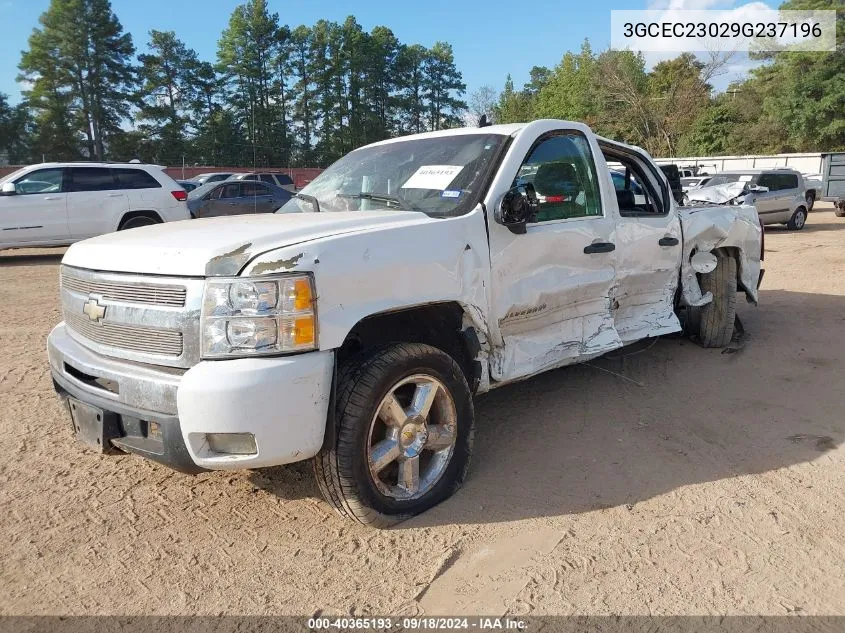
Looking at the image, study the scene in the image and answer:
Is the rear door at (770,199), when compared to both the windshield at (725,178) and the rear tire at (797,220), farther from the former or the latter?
the rear tire at (797,220)

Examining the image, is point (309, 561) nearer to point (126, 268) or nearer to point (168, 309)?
point (168, 309)

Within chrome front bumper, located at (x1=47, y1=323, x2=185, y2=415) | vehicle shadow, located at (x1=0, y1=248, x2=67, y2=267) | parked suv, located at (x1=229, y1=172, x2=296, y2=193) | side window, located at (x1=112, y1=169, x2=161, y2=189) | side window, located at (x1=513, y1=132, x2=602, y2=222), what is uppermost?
parked suv, located at (x1=229, y1=172, x2=296, y2=193)

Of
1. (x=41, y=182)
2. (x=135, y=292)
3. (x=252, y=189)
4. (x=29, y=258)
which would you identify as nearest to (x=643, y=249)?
(x=135, y=292)

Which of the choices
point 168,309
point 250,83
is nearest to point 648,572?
point 168,309

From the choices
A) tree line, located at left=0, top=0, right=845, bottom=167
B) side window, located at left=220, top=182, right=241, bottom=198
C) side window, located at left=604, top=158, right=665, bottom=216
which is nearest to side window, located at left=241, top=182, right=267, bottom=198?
side window, located at left=220, top=182, right=241, bottom=198

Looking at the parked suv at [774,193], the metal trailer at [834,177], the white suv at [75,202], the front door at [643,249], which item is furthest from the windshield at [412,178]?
the metal trailer at [834,177]

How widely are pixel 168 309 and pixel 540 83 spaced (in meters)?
89.4

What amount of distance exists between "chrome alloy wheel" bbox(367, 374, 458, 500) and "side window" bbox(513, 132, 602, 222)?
1.32 m

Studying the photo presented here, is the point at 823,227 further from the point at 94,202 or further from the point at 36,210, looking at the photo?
the point at 36,210

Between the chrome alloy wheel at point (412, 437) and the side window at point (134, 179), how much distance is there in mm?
11231

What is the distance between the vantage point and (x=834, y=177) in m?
19.7

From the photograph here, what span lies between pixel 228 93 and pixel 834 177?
5218cm

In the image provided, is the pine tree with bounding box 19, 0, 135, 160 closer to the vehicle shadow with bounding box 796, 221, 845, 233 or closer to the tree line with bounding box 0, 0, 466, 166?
the tree line with bounding box 0, 0, 466, 166

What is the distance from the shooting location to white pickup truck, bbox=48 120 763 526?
255 cm
